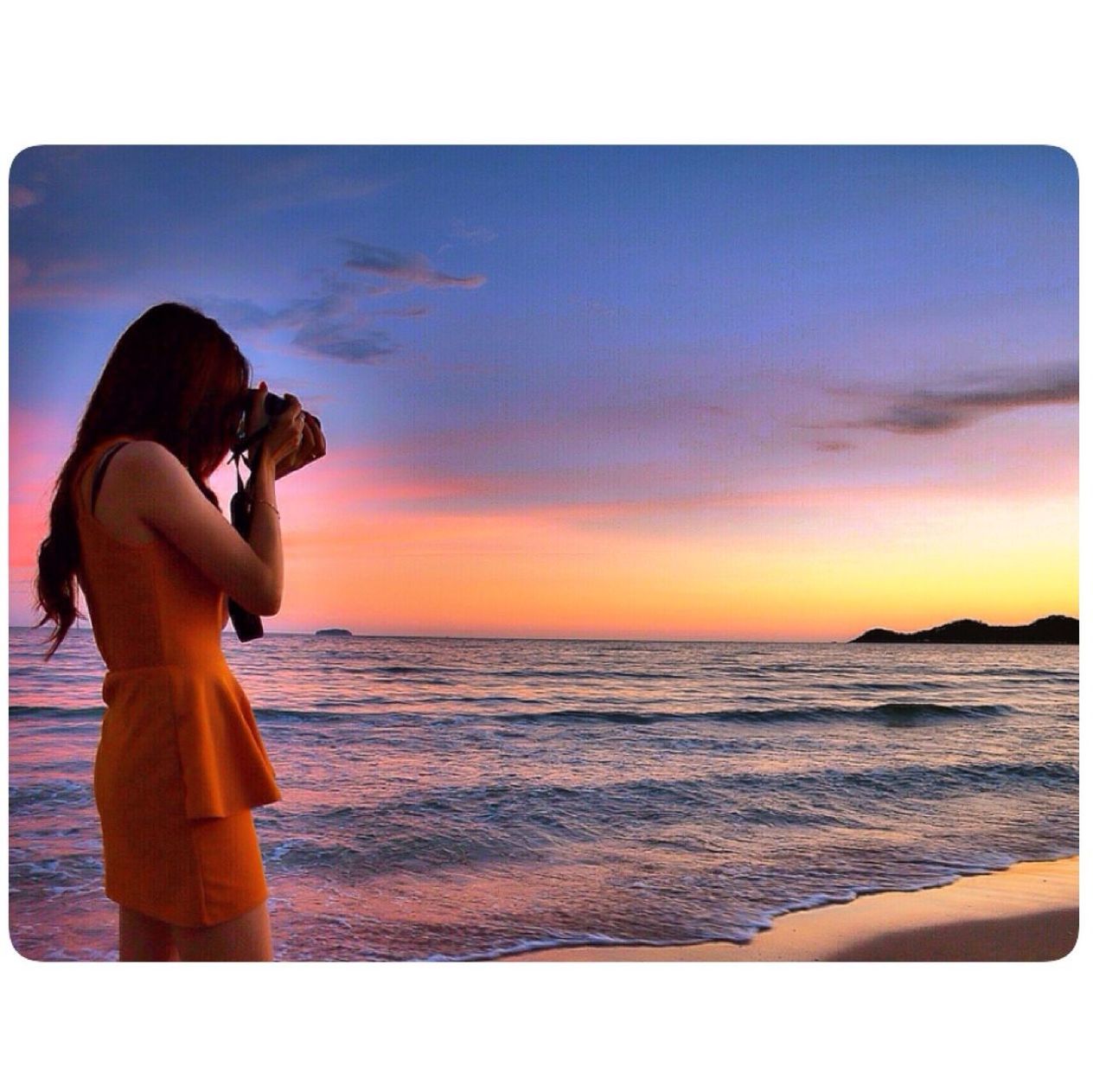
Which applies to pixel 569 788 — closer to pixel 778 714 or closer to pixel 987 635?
pixel 987 635

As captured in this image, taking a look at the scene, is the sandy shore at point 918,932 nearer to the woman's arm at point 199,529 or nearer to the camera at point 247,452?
the camera at point 247,452

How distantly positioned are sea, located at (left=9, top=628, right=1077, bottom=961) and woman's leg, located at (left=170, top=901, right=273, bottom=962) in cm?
125

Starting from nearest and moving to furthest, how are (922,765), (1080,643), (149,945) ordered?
(149,945) → (1080,643) → (922,765)

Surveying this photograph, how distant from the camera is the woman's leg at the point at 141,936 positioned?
57.7 inches

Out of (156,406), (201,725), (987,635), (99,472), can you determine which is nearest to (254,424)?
(156,406)

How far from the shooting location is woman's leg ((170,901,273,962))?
142 centimetres

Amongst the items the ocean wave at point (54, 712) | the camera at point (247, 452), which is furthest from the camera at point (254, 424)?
the ocean wave at point (54, 712)

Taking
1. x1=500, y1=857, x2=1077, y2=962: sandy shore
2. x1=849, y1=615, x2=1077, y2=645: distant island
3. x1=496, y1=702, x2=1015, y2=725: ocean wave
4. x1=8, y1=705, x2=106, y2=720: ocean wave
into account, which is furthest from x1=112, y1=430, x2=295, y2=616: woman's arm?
x1=496, y1=702, x2=1015, y2=725: ocean wave

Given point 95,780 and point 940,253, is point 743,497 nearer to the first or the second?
point 940,253

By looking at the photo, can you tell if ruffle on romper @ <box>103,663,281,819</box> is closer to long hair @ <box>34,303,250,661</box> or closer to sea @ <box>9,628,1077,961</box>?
long hair @ <box>34,303,250,661</box>
